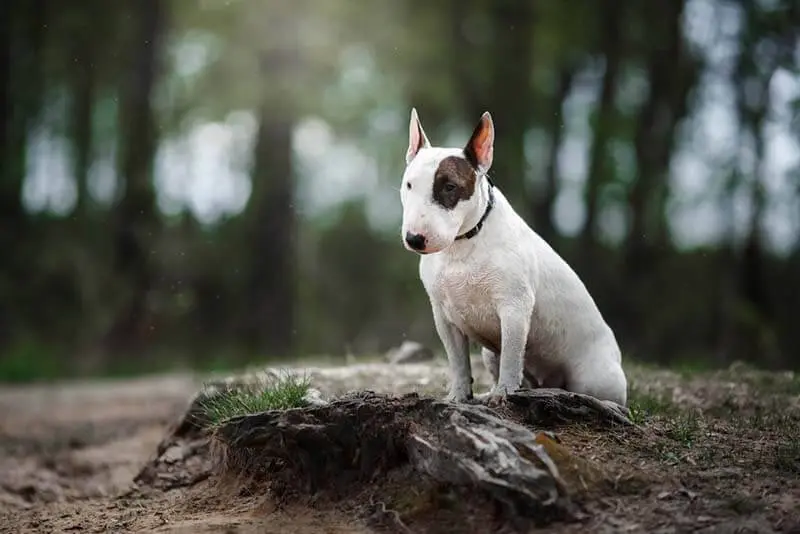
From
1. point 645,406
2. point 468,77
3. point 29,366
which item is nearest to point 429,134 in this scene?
point 468,77

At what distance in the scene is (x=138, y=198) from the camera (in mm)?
16641

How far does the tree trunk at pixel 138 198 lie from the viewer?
1661 cm

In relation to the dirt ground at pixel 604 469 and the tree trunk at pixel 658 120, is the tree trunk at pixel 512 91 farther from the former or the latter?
the dirt ground at pixel 604 469

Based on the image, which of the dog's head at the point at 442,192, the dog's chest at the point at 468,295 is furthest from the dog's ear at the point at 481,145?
the dog's chest at the point at 468,295

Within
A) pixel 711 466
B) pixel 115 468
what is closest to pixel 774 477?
pixel 711 466

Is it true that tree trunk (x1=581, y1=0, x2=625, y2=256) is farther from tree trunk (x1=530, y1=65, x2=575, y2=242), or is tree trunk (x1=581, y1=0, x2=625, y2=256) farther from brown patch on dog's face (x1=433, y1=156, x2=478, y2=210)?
brown patch on dog's face (x1=433, y1=156, x2=478, y2=210)

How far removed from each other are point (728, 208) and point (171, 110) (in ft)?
37.8


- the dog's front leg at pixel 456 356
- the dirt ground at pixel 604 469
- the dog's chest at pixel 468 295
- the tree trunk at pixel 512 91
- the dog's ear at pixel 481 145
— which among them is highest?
the tree trunk at pixel 512 91

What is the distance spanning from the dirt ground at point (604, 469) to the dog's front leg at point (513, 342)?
0.40 metres

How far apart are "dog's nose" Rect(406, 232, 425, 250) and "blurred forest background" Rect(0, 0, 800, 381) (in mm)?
9186

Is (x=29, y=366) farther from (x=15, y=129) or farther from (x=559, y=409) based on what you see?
(x=559, y=409)

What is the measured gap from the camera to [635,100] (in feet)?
61.1

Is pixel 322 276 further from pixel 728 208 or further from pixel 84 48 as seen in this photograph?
pixel 728 208

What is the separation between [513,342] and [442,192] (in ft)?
2.93
